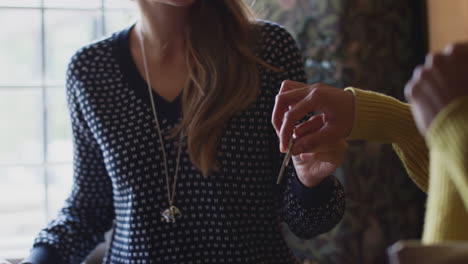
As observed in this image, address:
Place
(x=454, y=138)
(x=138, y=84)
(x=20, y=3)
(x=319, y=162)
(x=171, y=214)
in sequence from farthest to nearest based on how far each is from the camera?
(x=20, y=3), (x=138, y=84), (x=171, y=214), (x=319, y=162), (x=454, y=138)

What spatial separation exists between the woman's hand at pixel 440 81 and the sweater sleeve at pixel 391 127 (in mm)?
273

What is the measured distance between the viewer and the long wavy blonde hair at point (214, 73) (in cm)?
115

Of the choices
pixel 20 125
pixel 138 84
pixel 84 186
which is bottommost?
pixel 20 125

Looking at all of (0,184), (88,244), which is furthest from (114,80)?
(0,184)

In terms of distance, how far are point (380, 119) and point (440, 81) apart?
0.97 feet

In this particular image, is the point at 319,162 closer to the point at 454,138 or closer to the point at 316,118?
the point at 316,118

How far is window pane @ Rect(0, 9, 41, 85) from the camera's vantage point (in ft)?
6.60

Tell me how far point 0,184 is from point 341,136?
1.59m

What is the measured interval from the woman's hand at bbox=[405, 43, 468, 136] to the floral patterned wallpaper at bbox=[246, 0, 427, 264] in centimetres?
158

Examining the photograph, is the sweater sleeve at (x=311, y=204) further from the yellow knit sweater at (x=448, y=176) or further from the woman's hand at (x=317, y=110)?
the yellow knit sweater at (x=448, y=176)

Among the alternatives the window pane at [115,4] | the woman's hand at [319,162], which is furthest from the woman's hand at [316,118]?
the window pane at [115,4]

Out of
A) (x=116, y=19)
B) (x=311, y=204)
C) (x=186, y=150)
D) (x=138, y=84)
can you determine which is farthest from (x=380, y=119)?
(x=116, y=19)

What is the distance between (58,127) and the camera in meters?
2.04

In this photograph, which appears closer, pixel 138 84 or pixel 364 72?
pixel 138 84
